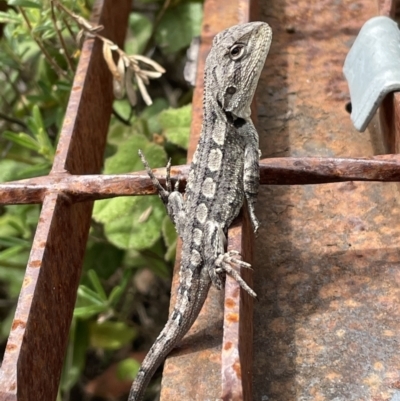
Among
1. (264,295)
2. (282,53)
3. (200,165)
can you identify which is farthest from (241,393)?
(282,53)

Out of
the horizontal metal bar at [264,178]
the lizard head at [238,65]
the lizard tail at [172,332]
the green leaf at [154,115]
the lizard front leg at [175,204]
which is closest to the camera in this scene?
the horizontal metal bar at [264,178]

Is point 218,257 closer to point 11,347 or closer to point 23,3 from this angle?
point 11,347

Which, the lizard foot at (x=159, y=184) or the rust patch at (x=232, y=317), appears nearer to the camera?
the rust patch at (x=232, y=317)

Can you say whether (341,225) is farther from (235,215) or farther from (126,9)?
(126,9)

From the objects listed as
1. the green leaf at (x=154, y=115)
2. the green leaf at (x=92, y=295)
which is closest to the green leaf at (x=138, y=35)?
the green leaf at (x=154, y=115)

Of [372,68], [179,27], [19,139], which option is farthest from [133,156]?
[372,68]

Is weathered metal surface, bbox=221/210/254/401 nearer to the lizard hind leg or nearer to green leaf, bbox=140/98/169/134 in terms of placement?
the lizard hind leg

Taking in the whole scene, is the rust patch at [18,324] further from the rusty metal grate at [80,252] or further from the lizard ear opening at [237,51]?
the lizard ear opening at [237,51]
